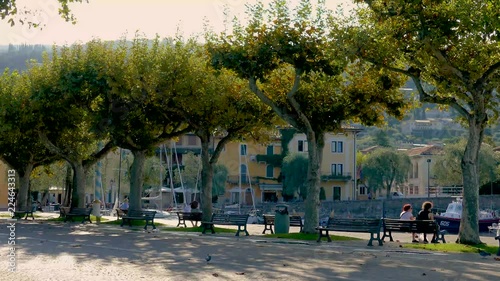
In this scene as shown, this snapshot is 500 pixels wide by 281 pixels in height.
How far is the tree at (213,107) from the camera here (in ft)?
109

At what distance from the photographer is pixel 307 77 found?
2777 cm

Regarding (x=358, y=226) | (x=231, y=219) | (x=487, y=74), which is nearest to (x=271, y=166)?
(x=231, y=219)

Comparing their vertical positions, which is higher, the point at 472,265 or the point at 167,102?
the point at 167,102

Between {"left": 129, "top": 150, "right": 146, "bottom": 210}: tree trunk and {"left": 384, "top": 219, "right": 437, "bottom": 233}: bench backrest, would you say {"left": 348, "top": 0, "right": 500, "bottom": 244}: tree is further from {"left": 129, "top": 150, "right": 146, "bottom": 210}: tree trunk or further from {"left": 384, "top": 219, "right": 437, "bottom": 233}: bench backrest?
{"left": 129, "top": 150, "right": 146, "bottom": 210}: tree trunk

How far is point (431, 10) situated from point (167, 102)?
15.2m

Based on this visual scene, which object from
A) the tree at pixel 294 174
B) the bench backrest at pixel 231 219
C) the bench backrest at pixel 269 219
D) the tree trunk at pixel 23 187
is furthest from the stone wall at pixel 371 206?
the bench backrest at pixel 231 219

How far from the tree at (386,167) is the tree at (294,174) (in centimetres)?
1485

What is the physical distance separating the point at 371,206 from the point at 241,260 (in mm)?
74529

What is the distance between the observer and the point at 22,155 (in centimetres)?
4734

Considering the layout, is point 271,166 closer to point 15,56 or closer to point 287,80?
point 15,56

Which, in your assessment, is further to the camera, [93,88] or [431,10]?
[93,88]

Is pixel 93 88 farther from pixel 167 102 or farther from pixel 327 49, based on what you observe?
pixel 327 49

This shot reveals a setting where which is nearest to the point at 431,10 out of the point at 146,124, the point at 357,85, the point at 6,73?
the point at 357,85

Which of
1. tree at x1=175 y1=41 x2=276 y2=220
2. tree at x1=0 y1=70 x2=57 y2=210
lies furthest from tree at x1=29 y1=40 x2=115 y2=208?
tree at x1=175 y1=41 x2=276 y2=220
